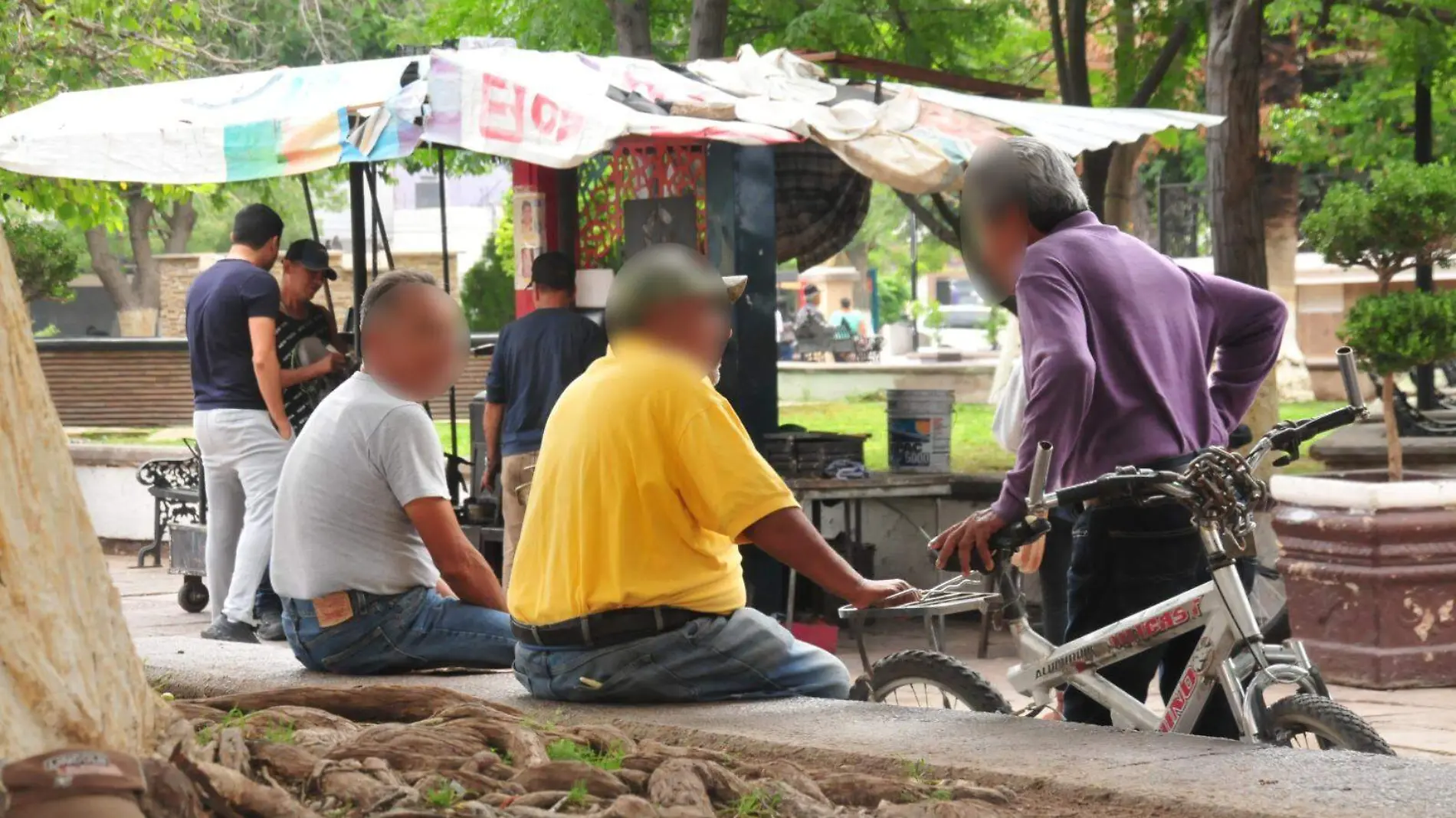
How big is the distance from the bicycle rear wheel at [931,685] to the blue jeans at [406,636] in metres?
0.98

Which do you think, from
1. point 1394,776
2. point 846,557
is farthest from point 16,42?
point 1394,776

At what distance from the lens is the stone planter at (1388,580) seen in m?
7.59

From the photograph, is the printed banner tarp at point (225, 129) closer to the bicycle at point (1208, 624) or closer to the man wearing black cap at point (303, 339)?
the man wearing black cap at point (303, 339)

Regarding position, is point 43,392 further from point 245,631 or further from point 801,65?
point 801,65

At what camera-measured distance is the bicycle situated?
3932 millimetres

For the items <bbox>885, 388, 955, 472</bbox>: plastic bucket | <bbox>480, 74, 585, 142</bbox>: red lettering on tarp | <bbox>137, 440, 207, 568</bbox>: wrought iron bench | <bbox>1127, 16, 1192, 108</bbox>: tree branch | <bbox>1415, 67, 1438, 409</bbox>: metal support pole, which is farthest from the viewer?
<bbox>1127, 16, 1192, 108</bbox>: tree branch

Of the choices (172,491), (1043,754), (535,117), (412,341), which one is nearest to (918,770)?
(1043,754)

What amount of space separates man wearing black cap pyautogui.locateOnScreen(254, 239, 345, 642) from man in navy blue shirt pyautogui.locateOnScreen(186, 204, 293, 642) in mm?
180

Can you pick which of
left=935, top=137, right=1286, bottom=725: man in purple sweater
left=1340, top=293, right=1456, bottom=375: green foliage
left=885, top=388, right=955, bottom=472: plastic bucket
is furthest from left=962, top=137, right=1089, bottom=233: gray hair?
left=885, top=388, right=955, bottom=472: plastic bucket

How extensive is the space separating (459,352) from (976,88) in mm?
6989

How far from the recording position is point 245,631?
316 inches

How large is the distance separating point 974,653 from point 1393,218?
2880 mm

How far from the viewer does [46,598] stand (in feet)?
10.6

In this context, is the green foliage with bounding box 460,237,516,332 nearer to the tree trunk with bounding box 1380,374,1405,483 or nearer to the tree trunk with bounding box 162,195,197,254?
the tree trunk with bounding box 162,195,197,254
